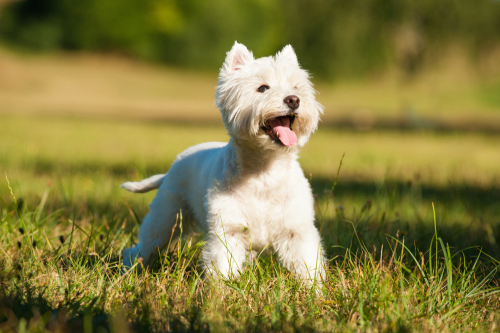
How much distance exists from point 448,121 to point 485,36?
3.60m

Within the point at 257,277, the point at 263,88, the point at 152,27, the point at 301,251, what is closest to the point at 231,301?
the point at 257,277

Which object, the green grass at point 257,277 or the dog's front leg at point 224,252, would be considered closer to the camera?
the green grass at point 257,277

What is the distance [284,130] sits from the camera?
115 inches

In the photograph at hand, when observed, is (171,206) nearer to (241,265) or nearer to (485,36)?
(241,265)

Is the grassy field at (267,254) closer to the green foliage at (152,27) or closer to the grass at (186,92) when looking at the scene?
the grass at (186,92)

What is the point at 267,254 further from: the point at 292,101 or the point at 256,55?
the point at 256,55

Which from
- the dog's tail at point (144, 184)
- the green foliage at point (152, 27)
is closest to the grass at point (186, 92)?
the green foliage at point (152, 27)

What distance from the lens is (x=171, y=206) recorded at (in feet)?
11.3

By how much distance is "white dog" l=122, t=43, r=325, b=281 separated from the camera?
113 inches

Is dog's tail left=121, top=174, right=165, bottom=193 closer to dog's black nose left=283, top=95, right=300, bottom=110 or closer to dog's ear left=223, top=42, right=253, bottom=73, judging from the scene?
dog's ear left=223, top=42, right=253, bottom=73

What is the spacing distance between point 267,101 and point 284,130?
22 centimetres

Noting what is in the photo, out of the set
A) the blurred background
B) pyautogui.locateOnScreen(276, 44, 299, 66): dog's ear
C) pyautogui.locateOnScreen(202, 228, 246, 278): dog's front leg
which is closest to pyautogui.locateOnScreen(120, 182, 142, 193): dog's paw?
pyautogui.locateOnScreen(202, 228, 246, 278): dog's front leg

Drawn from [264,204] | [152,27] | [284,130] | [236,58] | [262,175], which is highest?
[236,58]

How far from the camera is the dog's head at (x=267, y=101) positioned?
2.85 metres
